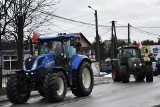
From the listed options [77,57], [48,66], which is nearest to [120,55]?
[77,57]

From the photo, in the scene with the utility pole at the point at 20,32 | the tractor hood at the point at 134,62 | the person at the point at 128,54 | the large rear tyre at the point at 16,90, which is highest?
the utility pole at the point at 20,32

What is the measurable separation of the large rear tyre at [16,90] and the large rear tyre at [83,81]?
2.53 m

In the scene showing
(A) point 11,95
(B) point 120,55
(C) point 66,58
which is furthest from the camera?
(B) point 120,55

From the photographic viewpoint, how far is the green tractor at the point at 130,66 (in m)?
25.5

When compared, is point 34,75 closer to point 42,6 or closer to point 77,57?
point 77,57

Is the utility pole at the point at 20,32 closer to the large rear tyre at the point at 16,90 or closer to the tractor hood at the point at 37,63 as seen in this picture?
the tractor hood at the point at 37,63

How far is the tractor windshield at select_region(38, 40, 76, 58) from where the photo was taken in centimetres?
1680

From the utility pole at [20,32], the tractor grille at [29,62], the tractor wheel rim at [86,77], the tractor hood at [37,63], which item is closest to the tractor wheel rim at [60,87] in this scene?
the tractor hood at [37,63]

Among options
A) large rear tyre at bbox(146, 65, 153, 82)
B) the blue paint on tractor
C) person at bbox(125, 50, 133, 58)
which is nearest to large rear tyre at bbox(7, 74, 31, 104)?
the blue paint on tractor

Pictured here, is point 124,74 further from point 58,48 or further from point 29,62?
point 29,62

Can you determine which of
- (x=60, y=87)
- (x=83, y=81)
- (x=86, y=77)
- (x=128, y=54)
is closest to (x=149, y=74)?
(x=128, y=54)

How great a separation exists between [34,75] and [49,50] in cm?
186

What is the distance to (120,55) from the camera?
89.2 feet

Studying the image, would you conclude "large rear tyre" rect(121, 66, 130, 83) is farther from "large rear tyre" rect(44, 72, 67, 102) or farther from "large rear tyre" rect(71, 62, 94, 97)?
"large rear tyre" rect(44, 72, 67, 102)
